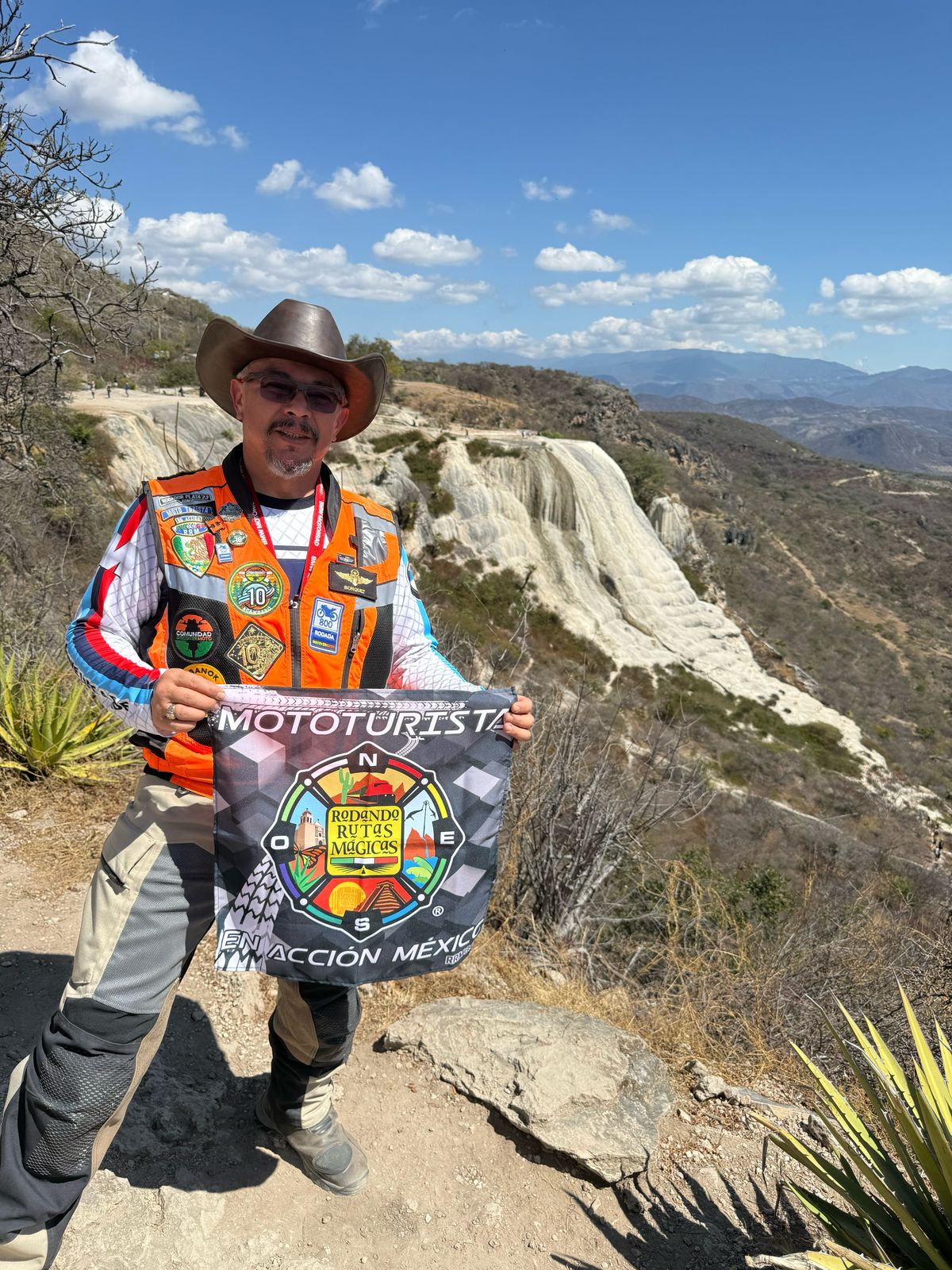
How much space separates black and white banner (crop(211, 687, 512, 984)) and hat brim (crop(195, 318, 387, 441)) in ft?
3.05

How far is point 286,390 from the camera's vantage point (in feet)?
6.77

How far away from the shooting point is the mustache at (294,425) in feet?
6.77

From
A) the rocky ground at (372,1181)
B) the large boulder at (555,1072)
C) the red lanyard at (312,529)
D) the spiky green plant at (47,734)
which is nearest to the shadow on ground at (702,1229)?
the rocky ground at (372,1181)

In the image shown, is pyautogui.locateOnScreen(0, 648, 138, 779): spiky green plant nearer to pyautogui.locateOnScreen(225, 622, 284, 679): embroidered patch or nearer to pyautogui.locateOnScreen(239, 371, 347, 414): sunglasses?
pyautogui.locateOnScreen(225, 622, 284, 679): embroidered patch

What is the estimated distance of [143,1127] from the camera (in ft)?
8.30

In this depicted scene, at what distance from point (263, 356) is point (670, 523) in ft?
113

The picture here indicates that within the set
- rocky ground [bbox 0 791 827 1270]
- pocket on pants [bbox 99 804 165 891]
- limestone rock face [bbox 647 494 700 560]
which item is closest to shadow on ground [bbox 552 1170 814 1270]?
rocky ground [bbox 0 791 827 1270]

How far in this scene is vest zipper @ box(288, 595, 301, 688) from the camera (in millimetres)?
2010

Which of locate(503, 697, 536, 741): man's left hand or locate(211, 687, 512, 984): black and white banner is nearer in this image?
locate(211, 687, 512, 984): black and white banner

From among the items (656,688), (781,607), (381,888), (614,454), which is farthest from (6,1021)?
(781,607)

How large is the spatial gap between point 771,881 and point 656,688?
14.1 meters

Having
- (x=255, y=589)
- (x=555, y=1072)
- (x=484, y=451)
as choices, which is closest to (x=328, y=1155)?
(x=555, y=1072)

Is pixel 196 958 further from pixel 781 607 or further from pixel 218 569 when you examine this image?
pixel 781 607

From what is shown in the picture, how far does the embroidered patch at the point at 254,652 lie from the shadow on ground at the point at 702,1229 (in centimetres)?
209
